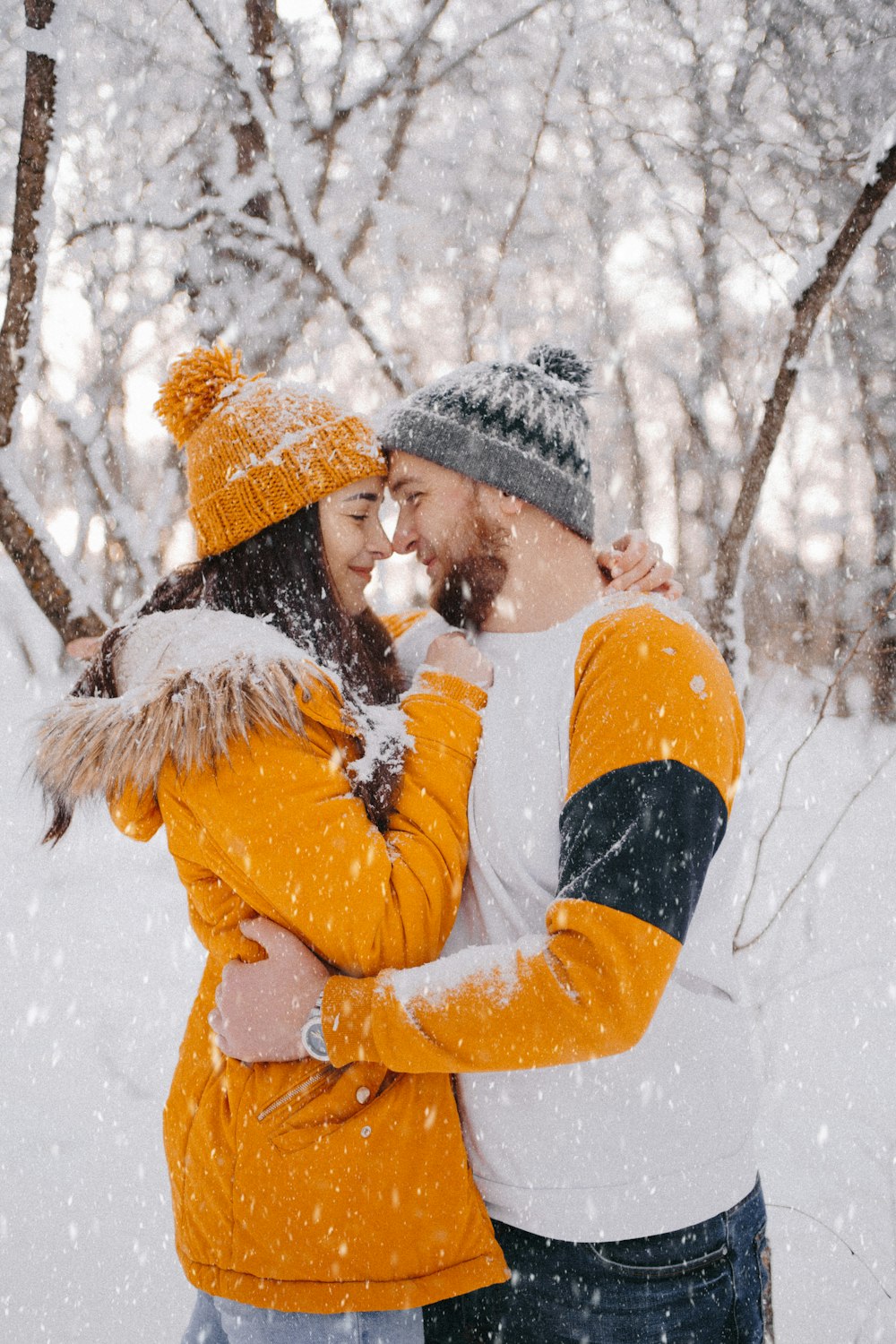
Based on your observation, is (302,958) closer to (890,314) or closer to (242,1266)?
(242,1266)

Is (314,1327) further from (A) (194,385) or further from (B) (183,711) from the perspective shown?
(A) (194,385)

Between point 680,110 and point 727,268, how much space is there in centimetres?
119

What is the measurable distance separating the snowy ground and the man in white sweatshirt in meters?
0.36

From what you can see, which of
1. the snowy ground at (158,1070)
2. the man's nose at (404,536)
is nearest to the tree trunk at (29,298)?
the snowy ground at (158,1070)

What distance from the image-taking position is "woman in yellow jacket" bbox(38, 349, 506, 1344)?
1462mm

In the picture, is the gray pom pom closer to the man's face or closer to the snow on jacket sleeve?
the man's face

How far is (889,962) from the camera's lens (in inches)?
222

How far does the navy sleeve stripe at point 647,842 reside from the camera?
1.29 meters

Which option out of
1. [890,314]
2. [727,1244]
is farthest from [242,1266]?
[890,314]

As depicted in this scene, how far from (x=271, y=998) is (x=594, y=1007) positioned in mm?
563

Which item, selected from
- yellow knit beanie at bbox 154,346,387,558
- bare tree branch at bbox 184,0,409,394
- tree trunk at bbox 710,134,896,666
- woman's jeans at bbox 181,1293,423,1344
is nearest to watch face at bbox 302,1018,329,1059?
woman's jeans at bbox 181,1293,423,1344

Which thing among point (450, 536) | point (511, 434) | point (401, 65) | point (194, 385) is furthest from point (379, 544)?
point (401, 65)

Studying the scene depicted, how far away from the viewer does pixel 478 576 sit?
2033mm

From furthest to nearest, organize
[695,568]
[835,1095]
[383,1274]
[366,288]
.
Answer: [695,568] → [366,288] → [835,1095] → [383,1274]
